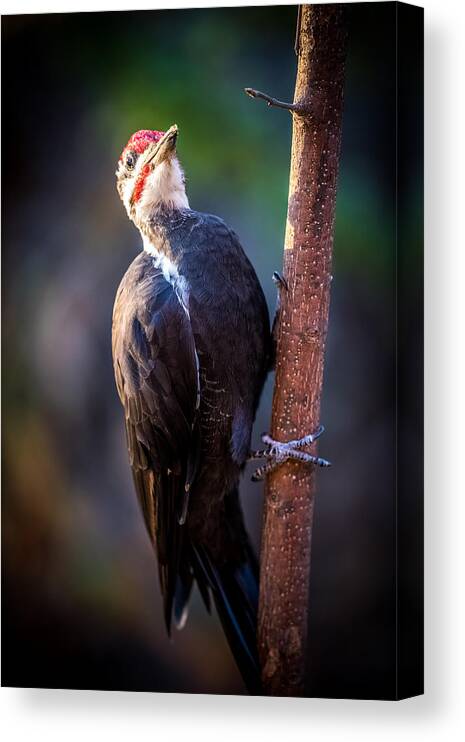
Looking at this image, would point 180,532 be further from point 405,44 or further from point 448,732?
point 405,44

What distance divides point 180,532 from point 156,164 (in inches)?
38.8

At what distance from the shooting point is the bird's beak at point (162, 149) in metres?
3.06

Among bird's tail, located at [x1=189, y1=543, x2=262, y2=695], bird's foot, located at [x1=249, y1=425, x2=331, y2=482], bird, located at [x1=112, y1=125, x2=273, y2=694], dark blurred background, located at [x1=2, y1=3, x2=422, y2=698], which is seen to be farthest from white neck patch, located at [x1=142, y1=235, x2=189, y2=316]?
bird's tail, located at [x1=189, y1=543, x2=262, y2=695]

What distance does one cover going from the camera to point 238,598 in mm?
3189

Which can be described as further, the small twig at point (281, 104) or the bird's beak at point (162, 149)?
the bird's beak at point (162, 149)

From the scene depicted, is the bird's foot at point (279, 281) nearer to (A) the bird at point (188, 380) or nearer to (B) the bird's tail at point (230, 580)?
(A) the bird at point (188, 380)

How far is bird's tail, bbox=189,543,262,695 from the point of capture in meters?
3.14

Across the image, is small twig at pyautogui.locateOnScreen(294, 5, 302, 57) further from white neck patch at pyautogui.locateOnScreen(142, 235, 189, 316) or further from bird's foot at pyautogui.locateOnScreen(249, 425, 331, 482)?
bird's foot at pyautogui.locateOnScreen(249, 425, 331, 482)

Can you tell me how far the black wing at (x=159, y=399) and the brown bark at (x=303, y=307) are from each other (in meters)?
0.23

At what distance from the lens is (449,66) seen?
302 centimetres

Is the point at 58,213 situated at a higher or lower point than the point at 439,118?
lower

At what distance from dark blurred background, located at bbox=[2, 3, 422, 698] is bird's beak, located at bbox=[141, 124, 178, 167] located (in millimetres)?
38

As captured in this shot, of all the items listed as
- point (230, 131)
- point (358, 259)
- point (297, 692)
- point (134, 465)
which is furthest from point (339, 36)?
point (297, 692)

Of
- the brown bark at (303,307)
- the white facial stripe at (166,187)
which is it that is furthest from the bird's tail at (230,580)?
the white facial stripe at (166,187)
